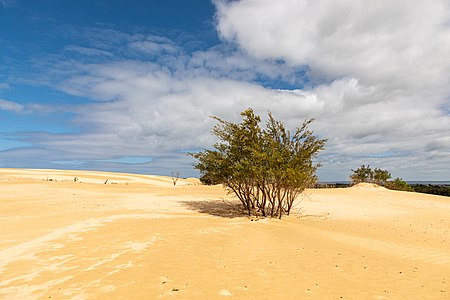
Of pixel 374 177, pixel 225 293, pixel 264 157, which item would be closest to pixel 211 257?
pixel 225 293

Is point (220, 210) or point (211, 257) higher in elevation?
point (220, 210)

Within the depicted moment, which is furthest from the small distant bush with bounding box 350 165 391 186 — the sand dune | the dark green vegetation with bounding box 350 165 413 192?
the sand dune

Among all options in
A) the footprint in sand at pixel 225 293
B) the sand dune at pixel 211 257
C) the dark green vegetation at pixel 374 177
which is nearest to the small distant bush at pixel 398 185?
the dark green vegetation at pixel 374 177

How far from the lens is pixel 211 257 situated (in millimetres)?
9039

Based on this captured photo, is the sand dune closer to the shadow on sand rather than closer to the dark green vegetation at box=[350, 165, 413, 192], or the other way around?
the shadow on sand

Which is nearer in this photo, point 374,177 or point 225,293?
point 225,293

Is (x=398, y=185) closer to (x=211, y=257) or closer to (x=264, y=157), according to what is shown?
(x=264, y=157)

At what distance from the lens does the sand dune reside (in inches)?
259

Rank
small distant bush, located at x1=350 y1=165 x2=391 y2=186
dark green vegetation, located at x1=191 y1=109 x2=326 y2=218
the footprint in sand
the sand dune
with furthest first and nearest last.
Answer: small distant bush, located at x1=350 y1=165 x2=391 y2=186
dark green vegetation, located at x1=191 y1=109 x2=326 y2=218
the sand dune
the footprint in sand

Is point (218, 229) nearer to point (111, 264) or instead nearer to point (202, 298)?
point (111, 264)

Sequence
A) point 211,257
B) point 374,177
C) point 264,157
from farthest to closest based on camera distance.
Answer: point 374,177
point 264,157
point 211,257

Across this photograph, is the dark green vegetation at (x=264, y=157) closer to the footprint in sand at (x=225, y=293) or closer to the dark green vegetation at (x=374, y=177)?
the footprint in sand at (x=225, y=293)

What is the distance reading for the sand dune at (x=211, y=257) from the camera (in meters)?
6.58

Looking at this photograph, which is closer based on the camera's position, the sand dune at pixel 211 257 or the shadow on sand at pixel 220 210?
the sand dune at pixel 211 257
